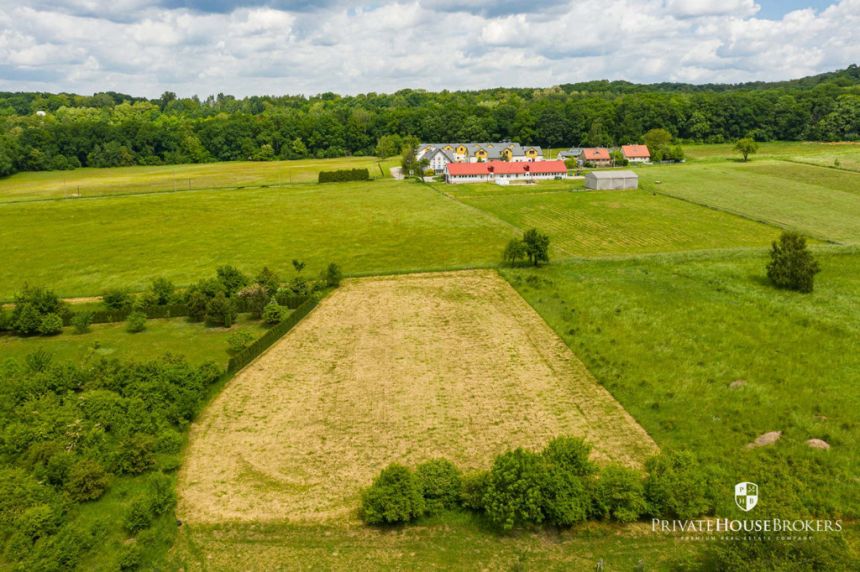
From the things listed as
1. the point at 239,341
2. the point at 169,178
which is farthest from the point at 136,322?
the point at 169,178

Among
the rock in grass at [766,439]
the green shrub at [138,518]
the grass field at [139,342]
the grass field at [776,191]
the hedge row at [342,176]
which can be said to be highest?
the hedge row at [342,176]

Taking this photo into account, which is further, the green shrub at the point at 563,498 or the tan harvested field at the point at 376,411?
the tan harvested field at the point at 376,411

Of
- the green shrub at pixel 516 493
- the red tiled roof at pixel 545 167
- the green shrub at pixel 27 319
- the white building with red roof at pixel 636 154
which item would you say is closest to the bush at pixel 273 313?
the green shrub at pixel 27 319

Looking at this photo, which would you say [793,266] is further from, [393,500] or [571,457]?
[393,500]

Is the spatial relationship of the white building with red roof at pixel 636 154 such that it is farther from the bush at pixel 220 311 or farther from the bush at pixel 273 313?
the bush at pixel 220 311

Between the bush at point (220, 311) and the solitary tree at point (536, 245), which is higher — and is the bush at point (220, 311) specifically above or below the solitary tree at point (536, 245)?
below

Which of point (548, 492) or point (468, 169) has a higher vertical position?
point (468, 169)
